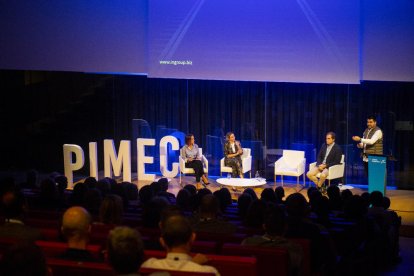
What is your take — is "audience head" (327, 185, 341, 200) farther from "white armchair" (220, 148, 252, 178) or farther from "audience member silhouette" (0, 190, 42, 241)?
"white armchair" (220, 148, 252, 178)

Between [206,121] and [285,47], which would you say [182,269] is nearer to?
[285,47]

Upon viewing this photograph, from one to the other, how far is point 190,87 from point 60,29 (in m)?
3.12

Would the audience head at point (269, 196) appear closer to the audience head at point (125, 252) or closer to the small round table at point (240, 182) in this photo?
the small round table at point (240, 182)

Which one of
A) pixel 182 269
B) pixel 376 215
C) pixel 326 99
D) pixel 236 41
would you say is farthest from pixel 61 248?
pixel 326 99

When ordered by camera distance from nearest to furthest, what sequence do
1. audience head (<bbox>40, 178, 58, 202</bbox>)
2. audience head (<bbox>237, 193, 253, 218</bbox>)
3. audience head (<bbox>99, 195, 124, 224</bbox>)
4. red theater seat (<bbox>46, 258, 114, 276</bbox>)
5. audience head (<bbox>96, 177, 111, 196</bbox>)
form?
red theater seat (<bbox>46, 258, 114, 276</bbox>)
audience head (<bbox>99, 195, 124, 224</bbox>)
audience head (<bbox>237, 193, 253, 218</bbox>)
audience head (<bbox>40, 178, 58, 202</bbox>)
audience head (<bbox>96, 177, 111, 196</bbox>)

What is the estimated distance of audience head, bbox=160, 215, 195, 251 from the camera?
3.12 meters

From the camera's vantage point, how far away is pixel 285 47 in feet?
34.1

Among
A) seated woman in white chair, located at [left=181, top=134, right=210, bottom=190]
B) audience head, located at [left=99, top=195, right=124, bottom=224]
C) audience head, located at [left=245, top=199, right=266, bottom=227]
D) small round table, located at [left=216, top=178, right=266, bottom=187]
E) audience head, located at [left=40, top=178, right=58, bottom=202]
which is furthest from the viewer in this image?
seated woman in white chair, located at [left=181, top=134, right=210, bottom=190]

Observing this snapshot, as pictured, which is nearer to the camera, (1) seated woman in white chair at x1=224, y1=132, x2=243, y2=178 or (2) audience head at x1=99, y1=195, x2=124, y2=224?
(2) audience head at x1=99, y1=195, x2=124, y2=224

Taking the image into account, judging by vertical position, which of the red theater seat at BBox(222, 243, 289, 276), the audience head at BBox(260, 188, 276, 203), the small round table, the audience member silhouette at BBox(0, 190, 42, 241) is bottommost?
the small round table

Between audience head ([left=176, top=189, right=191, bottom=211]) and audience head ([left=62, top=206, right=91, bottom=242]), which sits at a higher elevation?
audience head ([left=62, top=206, right=91, bottom=242])

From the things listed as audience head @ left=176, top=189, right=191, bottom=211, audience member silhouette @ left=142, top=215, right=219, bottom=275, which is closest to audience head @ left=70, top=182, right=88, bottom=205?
audience head @ left=176, top=189, right=191, bottom=211

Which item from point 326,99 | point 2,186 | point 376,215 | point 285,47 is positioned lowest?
point 376,215

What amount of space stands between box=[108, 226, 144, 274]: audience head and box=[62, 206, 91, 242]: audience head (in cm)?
63
